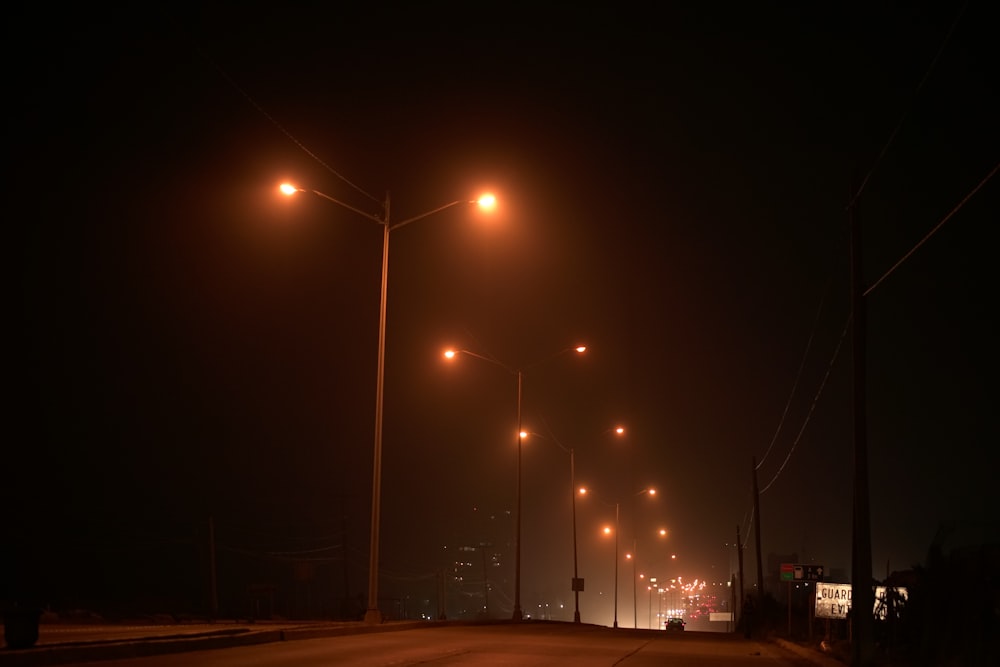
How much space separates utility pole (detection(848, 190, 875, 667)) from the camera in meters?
18.6

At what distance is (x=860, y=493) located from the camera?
62.0 ft

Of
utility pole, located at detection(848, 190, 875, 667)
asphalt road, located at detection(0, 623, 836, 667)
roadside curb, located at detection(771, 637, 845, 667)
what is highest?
utility pole, located at detection(848, 190, 875, 667)

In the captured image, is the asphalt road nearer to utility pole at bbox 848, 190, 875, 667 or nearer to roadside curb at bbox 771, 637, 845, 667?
roadside curb at bbox 771, 637, 845, 667

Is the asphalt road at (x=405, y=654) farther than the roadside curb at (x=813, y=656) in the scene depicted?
No

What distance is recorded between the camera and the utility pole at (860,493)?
18.6 meters

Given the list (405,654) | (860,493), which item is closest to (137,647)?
(405,654)

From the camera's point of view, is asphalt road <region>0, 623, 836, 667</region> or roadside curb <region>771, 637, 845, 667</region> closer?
asphalt road <region>0, 623, 836, 667</region>

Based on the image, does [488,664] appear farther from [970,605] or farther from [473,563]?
[473,563]

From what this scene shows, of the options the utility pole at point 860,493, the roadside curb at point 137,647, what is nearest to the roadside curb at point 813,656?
the utility pole at point 860,493

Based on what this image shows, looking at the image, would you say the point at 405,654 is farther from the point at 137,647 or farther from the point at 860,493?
the point at 860,493

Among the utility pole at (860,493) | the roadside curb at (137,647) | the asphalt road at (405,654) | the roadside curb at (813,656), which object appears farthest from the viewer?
the roadside curb at (813,656)

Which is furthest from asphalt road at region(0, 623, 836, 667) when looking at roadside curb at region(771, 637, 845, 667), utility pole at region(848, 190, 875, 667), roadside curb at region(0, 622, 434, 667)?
utility pole at region(848, 190, 875, 667)

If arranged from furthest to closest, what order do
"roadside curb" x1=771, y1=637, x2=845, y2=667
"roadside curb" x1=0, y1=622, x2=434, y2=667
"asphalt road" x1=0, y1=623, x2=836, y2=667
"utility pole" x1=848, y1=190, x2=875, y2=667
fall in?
"roadside curb" x1=771, y1=637, x2=845, y2=667 → "utility pole" x1=848, y1=190, x2=875, y2=667 → "asphalt road" x1=0, y1=623, x2=836, y2=667 → "roadside curb" x1=0, y1=622, x2=434, y2=667

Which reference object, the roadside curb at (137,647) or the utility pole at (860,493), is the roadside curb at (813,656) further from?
the roadside curb at (137,647)
